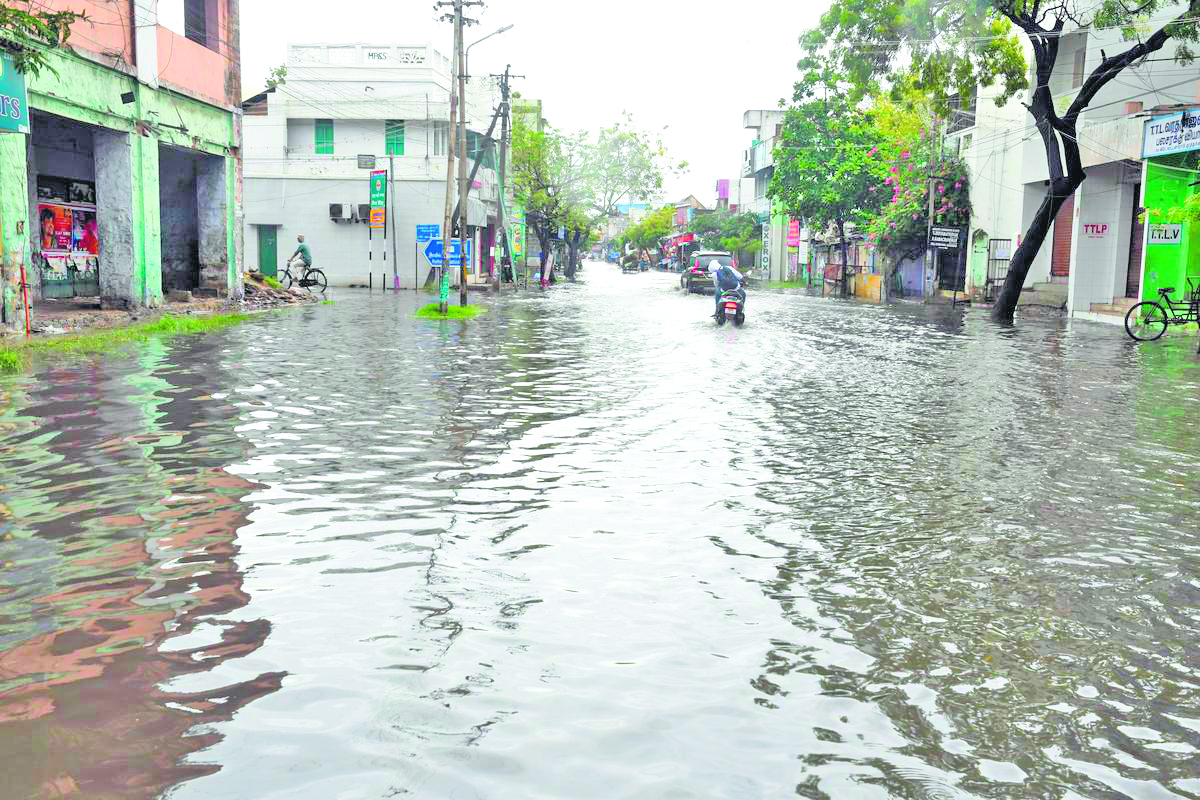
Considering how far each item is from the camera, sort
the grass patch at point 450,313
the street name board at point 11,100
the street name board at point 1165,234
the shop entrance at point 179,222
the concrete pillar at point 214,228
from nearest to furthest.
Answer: the street name board at point 11,100
the street name board at point 1165,234
the concrete pillar at point 214,228
the shop entrance at point 179,222
the grass patch at point 450,313

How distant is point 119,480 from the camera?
7859 millimetres

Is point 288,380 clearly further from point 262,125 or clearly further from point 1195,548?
point 262,125

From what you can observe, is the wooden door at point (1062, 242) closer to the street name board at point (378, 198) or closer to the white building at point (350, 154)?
the white building at point (350, 154)

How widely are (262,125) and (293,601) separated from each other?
49.3 metres

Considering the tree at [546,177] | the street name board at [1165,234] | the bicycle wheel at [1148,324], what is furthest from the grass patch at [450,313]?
the tree at [546,177]

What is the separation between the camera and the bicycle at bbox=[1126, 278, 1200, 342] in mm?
22750

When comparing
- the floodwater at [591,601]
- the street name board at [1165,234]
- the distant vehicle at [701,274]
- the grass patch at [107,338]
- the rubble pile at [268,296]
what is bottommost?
the floodwater at [591,601]

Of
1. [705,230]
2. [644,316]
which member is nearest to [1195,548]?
[644,316]

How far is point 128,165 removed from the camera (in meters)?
22.2

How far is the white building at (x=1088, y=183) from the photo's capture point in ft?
101

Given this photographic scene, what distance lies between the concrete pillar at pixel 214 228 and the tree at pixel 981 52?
15659 mm

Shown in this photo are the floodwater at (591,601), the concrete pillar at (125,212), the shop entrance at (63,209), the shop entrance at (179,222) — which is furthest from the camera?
the shop entrance at (179,222)

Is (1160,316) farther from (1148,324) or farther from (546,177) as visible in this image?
(546,177)

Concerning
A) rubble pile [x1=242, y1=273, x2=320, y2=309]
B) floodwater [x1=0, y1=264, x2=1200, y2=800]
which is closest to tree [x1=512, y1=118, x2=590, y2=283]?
rubble pile [x1=242, y1=273, x2=320, y2=309]
